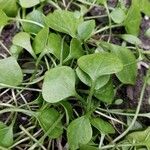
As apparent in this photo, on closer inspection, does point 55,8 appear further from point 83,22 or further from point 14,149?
point 14,149

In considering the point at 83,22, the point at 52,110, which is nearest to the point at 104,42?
the point at 83,22

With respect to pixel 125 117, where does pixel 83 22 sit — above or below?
above

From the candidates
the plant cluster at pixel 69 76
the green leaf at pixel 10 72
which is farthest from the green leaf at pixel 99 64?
the green leaf at pixel 10 72

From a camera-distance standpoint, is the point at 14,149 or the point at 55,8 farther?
the point at 55,8

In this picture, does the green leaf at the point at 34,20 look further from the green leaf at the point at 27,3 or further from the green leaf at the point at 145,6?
the green leaf at the point at 145,6

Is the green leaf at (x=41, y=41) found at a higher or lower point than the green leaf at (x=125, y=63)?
higher

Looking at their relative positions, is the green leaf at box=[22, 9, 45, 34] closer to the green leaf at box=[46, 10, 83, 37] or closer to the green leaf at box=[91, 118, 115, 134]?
the green leaf at box=[46, 10, 83, 37]
